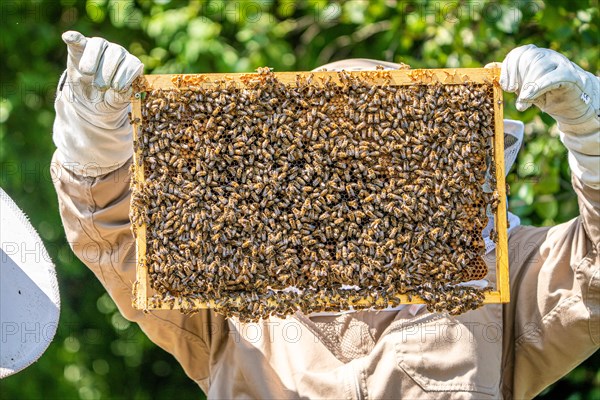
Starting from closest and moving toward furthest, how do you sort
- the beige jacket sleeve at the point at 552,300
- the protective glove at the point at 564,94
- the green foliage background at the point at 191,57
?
1. the protective glove at the point at 564,94
2. the beige jacket sleeve at the point at 552,300
3. the green foliage background at the point at 191,57

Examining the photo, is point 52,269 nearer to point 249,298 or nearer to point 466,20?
point 249,298

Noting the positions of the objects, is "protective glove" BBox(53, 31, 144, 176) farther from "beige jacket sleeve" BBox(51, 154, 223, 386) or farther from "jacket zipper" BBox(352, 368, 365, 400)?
"jacket zipper" BBox(352, 368, 365, 400)

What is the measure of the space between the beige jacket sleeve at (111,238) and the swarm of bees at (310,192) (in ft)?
1.01

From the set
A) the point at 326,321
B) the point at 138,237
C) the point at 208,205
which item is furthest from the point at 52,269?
the point at 326,321

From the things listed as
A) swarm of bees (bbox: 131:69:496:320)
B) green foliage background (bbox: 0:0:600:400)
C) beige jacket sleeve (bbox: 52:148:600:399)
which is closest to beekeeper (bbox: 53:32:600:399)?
beige jacket sleeve (bbox: 52:148:600:399)

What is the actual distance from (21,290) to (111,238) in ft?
1.44

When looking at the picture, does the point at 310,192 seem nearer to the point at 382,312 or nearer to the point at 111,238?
the point at 382,312

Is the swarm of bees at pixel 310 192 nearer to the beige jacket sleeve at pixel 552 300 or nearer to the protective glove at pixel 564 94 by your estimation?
the protective glove at pixel 564 94

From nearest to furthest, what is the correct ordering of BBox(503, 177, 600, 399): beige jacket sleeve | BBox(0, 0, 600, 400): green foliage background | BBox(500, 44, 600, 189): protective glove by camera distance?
1. BBox(500, 44, 600, 189): protective glove
2. BBox(503, 177, 600, 399): beige jacket sleeve
3. BBox(0, 0, 600, 400): green foliage background

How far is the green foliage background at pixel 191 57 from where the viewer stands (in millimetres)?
5797

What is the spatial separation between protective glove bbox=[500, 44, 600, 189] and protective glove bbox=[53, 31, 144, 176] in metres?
1.44

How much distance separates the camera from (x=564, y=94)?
3.40 metres

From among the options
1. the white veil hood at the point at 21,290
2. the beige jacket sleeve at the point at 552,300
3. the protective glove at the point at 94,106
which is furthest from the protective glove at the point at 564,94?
the white veil hood at the point at 21,290

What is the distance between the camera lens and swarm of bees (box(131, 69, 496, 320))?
3.40 metres
